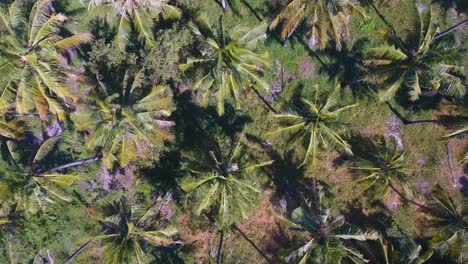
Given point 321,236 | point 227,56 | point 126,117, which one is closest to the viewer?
point 227,56

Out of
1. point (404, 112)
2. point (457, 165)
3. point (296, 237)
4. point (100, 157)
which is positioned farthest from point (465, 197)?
point (100, 157)

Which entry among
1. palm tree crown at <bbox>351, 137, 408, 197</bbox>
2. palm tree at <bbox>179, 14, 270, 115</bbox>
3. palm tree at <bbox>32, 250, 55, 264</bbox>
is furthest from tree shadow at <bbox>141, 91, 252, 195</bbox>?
palm tree at <bbox>32, 250, 55, 264</bbox>

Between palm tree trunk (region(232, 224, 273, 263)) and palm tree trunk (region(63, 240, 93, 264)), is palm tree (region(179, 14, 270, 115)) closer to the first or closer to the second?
palm tree trunk (region(232, 224, 273, 263))

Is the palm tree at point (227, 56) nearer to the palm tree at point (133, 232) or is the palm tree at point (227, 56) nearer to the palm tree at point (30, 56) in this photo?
the palm tree at point (30, 56)

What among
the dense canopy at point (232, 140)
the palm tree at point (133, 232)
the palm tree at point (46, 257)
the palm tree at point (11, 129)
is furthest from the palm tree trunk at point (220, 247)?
the palm tree at point (11, 129)

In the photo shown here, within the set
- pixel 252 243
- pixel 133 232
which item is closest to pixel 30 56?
pixel 133 232

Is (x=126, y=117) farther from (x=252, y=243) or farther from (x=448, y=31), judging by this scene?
(x=448, y=31)

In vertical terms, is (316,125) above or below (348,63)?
below
